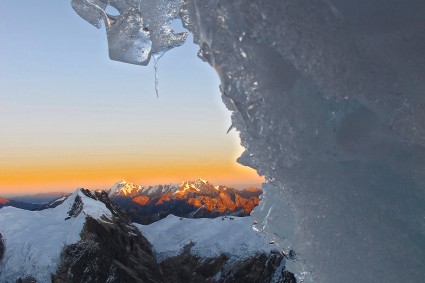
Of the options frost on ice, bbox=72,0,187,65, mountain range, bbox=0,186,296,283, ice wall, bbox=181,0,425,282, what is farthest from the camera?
mountain range, bbox=0,186,296,283

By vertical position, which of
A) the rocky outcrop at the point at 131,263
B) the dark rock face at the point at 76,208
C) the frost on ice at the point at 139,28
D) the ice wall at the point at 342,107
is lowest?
the rocky outcrop at the point at 131,263

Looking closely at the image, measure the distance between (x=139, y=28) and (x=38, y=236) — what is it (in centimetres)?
4641

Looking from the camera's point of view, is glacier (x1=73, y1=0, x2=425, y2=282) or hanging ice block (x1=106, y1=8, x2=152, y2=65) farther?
hanging ice block (x1=106, y1=8, x2=152, y2=65)

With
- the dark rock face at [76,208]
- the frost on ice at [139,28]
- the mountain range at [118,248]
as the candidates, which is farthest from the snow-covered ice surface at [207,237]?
the frost on ice at [139,28]

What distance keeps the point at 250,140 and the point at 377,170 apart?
3.10 feet

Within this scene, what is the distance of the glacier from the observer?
2.50 m

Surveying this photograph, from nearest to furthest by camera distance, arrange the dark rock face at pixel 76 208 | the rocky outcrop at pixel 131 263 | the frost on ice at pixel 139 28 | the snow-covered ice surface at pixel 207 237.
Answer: the frost on ice at pixel 139 28
the rocky outcrop at pixel 131 263
the dark rock face at pixel 76 208
the snow-covered ice surface at pixel 207 237

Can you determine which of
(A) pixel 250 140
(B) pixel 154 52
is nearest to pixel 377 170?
(A) pixel 250 140

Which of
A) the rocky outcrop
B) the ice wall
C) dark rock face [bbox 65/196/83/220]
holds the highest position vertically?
the ice wall

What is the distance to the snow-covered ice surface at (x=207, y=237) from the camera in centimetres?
5859

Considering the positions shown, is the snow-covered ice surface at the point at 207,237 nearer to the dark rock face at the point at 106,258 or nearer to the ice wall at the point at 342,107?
the dark rock face at the point at 106,258

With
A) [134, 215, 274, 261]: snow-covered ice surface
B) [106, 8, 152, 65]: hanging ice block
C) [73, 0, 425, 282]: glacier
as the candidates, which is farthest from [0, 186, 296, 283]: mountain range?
[73, 0, 425, 282]: glacier

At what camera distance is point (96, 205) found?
53156 mm

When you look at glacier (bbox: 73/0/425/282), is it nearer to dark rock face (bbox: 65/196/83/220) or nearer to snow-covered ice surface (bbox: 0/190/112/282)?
snow-covered ice surface (bbox: 0/190/112/282)
